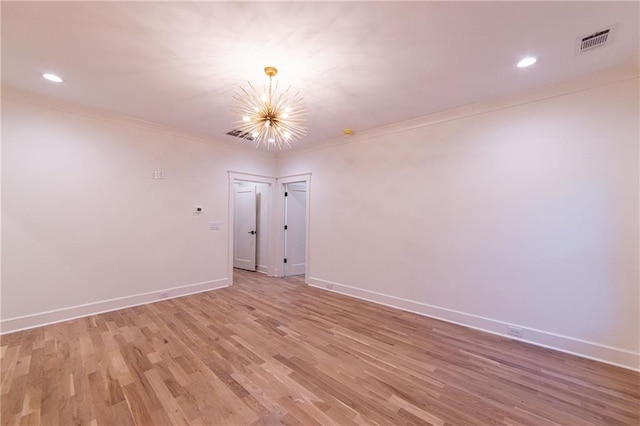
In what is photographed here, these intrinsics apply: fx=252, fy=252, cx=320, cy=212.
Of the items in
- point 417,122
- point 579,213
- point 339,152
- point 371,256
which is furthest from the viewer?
point 339,152

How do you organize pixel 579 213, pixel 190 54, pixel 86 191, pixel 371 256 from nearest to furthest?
pixel 190 54 < pixel 579 213 < pixel 86 191 < pixel 371 256

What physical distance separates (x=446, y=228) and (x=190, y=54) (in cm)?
354

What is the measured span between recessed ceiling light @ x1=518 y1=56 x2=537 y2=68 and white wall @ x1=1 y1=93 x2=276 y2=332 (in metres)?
4.52

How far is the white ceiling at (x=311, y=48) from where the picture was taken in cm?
179

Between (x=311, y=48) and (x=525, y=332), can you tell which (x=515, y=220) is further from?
(x=311, y=48)

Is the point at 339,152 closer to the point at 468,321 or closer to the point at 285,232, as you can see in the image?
the point at 285,232

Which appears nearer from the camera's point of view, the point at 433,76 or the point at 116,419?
the point at 116,419

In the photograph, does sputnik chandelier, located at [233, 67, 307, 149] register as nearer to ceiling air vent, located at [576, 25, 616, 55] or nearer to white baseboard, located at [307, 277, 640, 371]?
ceiling air vent, located at [576, 25, 616, 55]

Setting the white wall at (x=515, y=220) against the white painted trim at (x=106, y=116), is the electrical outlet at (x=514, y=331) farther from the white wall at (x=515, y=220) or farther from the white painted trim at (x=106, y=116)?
the white painted trim at (x=106, y=116)

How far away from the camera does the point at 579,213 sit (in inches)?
102

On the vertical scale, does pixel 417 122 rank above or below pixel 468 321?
above

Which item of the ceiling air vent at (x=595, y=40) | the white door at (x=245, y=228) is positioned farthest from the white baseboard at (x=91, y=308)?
the ceiling air vent at (x=595, y=40)

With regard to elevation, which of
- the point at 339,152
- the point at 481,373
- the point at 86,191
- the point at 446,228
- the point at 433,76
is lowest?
the point at 481,373

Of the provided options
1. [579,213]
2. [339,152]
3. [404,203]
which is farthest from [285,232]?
[579,213]
